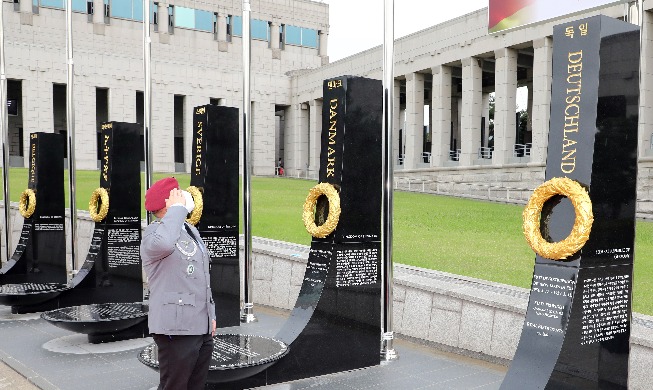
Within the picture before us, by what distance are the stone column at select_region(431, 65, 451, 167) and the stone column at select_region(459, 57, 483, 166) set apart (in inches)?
67.7

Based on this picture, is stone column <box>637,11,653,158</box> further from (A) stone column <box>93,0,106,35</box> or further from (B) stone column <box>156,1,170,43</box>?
(A) stone column <box>93,0,106,35</box>

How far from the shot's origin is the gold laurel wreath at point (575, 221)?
5039mm

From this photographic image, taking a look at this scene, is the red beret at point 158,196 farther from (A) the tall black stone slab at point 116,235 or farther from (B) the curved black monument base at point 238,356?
(A) the tall black stone slab at point 116,235

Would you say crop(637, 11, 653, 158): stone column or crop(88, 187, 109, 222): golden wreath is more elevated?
crop(637, 11, 653, 158): stone column

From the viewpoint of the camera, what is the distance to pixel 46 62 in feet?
137

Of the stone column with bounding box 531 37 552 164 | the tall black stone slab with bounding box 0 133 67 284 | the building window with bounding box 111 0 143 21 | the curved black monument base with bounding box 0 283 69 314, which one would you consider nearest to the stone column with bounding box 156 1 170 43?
the building window with bounding box 111 0 143 21

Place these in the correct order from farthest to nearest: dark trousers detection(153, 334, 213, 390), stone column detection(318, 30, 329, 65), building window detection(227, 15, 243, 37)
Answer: stone column detection(318, 30, 329, 65)
building window detection(227, 15, 243, 37)
dark trousers detection(153, 334, 213, 390)

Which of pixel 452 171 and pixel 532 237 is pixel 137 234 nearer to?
pixel 532 237

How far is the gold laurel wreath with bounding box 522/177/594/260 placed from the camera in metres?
5.04

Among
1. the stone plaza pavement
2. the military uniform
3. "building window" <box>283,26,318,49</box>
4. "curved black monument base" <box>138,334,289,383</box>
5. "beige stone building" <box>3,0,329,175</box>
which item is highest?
"building window" <box>283,26,318,49</box>

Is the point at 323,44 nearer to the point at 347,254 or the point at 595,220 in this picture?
the point at 347,254

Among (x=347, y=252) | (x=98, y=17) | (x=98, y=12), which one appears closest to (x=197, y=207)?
(x=347, y=252)

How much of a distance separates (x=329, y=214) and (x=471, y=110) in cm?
2741

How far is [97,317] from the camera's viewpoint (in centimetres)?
890
